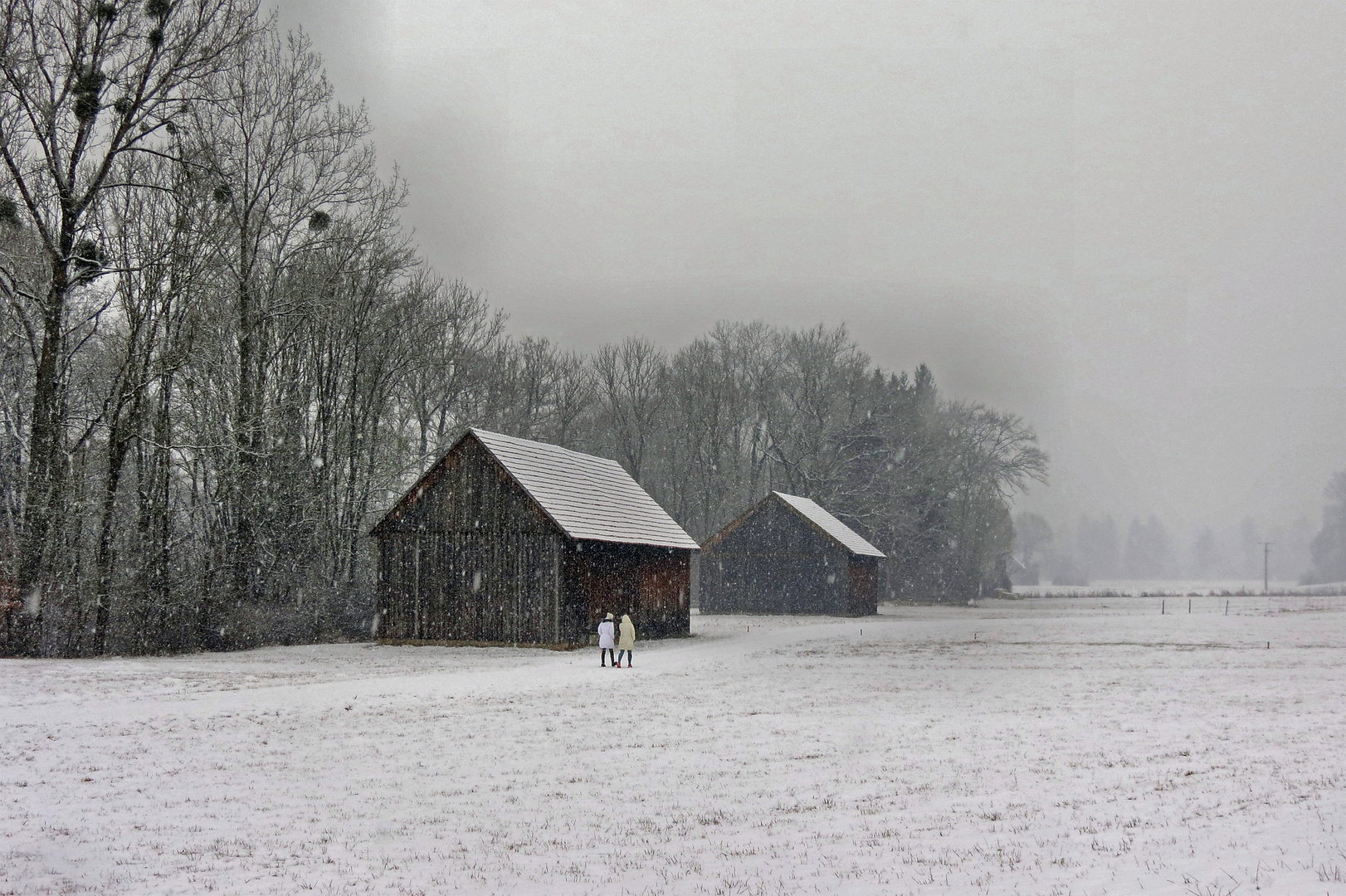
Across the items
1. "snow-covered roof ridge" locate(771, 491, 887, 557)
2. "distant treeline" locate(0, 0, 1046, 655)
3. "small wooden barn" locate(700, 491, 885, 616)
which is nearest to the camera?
"distant treeline" locate(0, 0, 1046, 655)

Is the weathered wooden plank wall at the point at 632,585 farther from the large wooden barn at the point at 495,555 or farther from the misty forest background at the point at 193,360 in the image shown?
the misty forest background at the point at 193,360

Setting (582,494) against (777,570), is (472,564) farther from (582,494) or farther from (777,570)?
(777,570)

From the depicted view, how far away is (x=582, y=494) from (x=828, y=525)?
25.0 meters

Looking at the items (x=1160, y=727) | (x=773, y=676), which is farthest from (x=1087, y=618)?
(x=1160, y=727)

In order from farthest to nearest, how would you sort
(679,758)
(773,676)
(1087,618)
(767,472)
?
(767,472) < (1087,618) < (773,676) < (679,758)

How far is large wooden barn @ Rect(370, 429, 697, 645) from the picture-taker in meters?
30.5

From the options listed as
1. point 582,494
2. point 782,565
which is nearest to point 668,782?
point 582,494

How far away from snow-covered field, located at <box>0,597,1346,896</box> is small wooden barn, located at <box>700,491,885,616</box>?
30.3m

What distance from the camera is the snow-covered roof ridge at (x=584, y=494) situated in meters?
31.1

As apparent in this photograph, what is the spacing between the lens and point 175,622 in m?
28.6

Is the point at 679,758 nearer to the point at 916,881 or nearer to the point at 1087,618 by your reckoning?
the point at 916,881

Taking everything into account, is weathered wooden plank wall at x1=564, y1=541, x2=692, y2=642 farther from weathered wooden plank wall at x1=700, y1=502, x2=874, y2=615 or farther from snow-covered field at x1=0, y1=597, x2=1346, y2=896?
weathered wooden plank wall at x1=700, y1=502, x2=874, y2=615

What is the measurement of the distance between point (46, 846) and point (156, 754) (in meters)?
4.40

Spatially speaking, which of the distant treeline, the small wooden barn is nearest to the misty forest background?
the distant treeline
